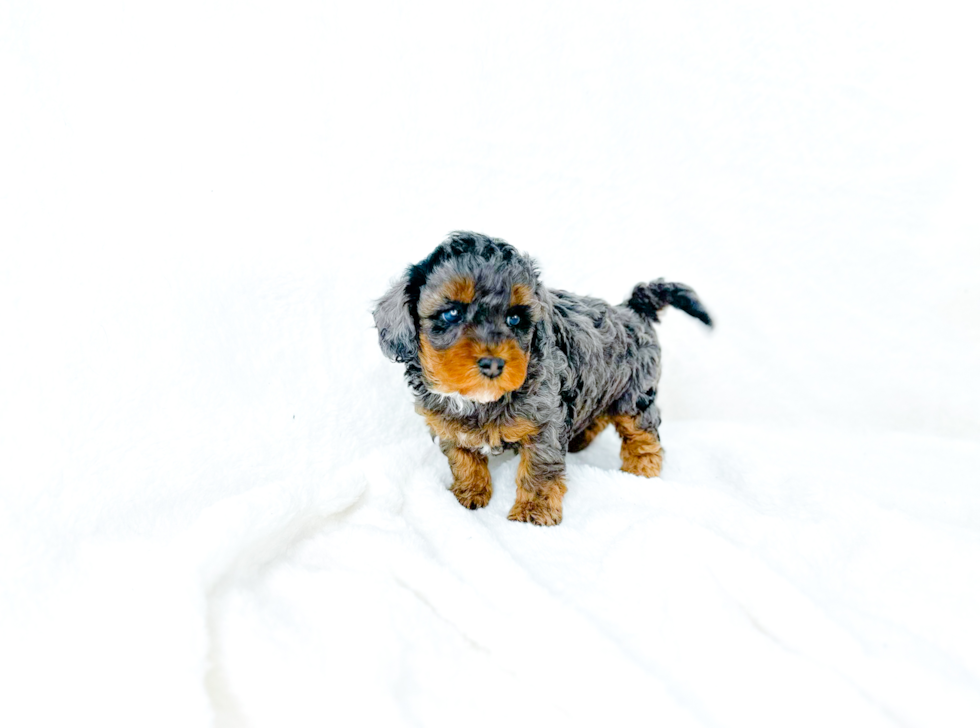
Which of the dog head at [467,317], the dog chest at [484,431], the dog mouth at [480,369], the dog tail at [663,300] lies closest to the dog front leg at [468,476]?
the dog chest at [484,431]

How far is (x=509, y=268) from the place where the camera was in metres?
2.12

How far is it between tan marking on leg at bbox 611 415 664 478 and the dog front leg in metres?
0.64

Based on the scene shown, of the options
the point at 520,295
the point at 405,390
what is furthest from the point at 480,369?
the point at 405,390

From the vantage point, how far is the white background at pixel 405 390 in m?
1.75

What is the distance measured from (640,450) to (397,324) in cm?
120

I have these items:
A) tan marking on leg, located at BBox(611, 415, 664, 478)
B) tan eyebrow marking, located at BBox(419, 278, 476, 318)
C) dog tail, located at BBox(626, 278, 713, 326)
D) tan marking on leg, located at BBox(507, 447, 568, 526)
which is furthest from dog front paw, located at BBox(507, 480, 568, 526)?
dog tail, located at BBox(626, 278, 713, 326)

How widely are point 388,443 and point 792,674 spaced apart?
1.64 meters

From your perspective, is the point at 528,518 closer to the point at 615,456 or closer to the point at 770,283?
the point at 615,456

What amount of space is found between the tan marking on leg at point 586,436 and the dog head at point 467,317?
34.5 inches

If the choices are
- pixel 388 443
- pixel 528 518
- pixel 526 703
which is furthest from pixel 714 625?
pixel 388 443

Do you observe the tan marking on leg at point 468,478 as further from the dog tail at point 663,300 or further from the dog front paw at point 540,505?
the dog tail at point 663,300

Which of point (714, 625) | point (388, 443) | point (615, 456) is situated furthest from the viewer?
point (615, 456)

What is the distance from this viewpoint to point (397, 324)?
220 cm

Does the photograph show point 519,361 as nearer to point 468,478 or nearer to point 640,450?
point 468,478
